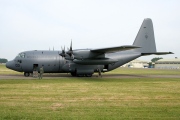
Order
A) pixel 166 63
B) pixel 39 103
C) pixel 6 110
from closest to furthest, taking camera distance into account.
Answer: pixel 6 110 → pixel 39 103 → pixel 166 63

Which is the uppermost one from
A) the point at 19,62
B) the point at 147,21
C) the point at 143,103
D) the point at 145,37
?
the point at 147,21

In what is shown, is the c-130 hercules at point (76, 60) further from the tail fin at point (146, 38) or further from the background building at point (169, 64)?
the background building at point (169, 64)

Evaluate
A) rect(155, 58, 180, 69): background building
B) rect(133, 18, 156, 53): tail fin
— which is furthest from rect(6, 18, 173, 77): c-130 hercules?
rect(155, 58, 180, 69): background building

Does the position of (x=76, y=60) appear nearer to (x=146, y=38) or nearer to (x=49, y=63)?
(x=49, y=63)

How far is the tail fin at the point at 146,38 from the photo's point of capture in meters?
30.3

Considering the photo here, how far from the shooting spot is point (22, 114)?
809 centimetres

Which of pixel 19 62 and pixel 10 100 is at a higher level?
pixel 19 62

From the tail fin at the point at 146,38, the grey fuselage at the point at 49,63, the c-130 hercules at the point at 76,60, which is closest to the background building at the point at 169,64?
the tail fin at the point at 146,38

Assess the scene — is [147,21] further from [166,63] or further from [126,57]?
[166,63]

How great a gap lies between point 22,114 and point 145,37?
25.4 m

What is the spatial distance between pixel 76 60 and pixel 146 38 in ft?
37.0

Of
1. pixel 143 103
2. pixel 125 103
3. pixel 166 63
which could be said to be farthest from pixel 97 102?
pixel 166 63

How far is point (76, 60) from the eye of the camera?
25469 mm

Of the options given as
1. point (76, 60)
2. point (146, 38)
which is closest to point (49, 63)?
point (76, 60)
